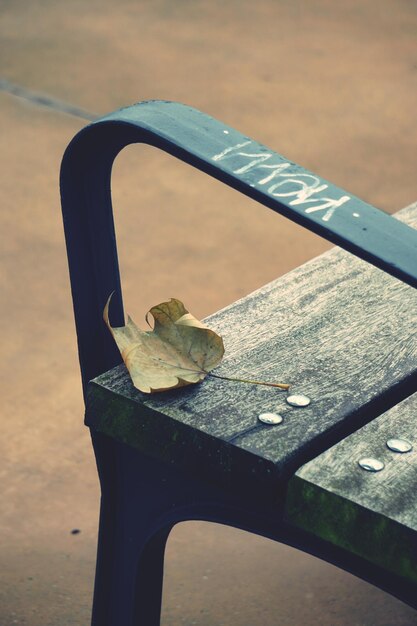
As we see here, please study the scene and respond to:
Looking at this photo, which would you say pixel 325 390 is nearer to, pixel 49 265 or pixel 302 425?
pixel 302 425

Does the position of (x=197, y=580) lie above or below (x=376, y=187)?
below

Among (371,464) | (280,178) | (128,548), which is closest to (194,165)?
(280,178)

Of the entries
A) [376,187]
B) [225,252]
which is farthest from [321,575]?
[376,187]

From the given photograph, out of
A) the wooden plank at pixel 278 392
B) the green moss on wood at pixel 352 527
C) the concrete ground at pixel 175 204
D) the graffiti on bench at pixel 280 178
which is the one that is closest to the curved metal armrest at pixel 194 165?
the graffiti on bench at pixel 280 178

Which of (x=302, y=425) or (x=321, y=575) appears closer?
(x=302, y=425)

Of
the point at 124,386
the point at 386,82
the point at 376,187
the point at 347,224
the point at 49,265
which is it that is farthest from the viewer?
the point at 386,82

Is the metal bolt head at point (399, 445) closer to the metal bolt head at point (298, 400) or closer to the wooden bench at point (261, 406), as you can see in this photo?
the wooden bench at point (261, 406)
